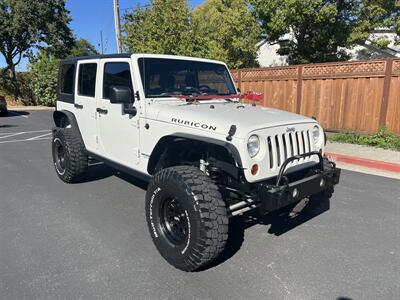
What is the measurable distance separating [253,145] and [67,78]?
3995mm

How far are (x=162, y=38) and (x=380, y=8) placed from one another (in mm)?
9633

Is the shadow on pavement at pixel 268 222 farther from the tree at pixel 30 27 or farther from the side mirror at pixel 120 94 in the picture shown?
the tree at pixel 30 27

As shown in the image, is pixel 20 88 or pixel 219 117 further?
pixel 20 88

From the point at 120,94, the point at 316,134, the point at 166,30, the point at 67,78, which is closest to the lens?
the point at 120,94

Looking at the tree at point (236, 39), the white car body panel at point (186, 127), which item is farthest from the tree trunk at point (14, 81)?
the white car body panel at point (186, 127)

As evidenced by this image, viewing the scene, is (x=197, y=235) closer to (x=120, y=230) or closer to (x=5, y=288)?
(x=120, y=230)

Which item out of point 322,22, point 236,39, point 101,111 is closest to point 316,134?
point 101,111

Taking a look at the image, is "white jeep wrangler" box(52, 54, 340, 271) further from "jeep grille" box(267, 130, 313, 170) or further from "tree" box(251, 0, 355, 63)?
"tree" box(251, 0, 355, 63)

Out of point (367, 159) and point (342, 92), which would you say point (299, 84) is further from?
point (367, 159)

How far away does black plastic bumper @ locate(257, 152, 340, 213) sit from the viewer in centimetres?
298

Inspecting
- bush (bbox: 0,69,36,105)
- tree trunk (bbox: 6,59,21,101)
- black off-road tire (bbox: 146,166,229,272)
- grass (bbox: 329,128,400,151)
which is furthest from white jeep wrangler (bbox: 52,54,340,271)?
tree trunk (bbox: 6,59,21,101)

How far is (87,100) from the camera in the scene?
509 centimetres

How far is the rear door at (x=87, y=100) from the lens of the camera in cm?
495

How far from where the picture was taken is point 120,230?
400 cm
